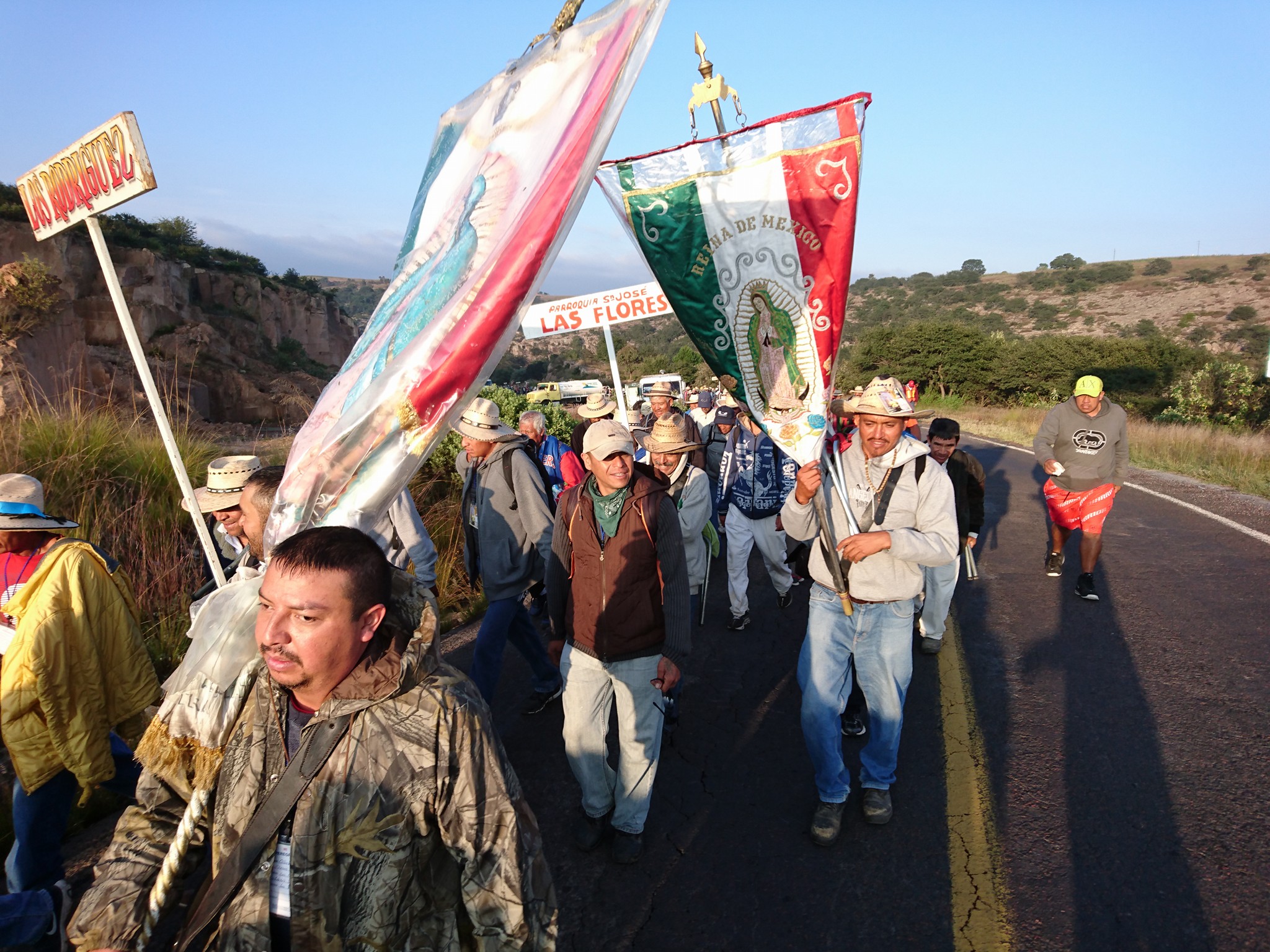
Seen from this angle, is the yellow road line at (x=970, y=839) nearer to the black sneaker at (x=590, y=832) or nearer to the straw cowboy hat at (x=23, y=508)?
the black sneaker at (x=590, y=832)

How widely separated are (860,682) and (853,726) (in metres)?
1.03

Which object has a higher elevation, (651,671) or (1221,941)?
(651,671)

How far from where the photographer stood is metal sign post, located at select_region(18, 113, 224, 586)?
303 centimetres

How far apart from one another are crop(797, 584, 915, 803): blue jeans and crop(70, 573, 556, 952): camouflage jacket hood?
2.01m

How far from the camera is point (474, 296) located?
1.78m

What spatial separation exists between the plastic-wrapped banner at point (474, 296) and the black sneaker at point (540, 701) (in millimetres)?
3133

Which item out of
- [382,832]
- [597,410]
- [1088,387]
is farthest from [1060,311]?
[382,832]

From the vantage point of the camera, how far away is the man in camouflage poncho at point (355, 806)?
157 centimetres

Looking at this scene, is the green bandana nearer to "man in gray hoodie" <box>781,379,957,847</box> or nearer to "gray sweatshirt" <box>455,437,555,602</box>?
"man in gray hoodie" <box>781,379,957,847</box>

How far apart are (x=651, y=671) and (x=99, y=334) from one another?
27.6 meters

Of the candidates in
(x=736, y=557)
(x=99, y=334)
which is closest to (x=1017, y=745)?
(x=736, y=557)

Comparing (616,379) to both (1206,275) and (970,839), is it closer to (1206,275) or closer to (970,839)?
(970,839)

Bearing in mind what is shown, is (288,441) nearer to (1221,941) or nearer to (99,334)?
(1221,941)

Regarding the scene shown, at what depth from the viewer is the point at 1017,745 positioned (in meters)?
4.02
